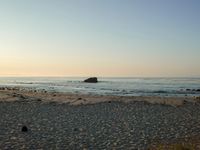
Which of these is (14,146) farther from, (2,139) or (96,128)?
(96,128)

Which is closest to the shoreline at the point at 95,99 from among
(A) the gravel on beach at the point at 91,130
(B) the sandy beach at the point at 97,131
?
(A) the gravel on beach at the point at 91,130

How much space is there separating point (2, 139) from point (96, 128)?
5.52m

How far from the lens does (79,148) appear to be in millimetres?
13766

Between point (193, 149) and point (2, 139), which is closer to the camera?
point (193, 149)

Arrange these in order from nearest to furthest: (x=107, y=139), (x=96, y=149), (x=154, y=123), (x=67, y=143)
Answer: (x=96, y=149) → (x=67, y=143) → (x=107, y=139) → (x=154, y=123)

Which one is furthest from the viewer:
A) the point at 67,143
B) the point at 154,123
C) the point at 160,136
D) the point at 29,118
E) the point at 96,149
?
the point at 29,118

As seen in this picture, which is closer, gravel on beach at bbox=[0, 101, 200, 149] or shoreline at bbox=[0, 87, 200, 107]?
gravel on beach at bbox=[0, 101, 200, 149]

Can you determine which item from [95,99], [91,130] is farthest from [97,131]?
[95,99]

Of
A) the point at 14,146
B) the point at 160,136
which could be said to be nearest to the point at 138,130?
the point at 160,136

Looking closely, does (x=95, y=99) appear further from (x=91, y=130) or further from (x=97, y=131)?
(x=97, y=131)

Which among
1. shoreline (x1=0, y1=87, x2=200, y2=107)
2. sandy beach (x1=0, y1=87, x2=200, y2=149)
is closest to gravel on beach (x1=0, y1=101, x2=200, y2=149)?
sandy beach (x1=0, y1=87, x2=200, y2=149)

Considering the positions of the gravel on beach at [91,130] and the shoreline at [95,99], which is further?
the shoreline at [95,99]

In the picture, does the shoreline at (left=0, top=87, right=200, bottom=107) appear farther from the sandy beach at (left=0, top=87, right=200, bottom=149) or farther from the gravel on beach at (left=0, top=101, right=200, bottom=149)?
the sandy beach at (left=0, top=87, right=200, bottom=149)

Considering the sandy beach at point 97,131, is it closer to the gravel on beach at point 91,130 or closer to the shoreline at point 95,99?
the gravel on beach at point 91,130
